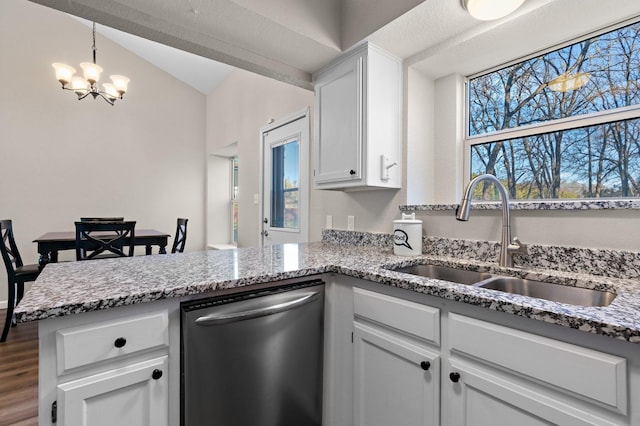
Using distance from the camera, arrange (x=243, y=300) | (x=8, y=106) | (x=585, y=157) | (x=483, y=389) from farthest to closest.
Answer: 1. (x=8, y=106)
2. (x=585, y=157)
3. (x=243, y=300)
4. (x=483, y=389)

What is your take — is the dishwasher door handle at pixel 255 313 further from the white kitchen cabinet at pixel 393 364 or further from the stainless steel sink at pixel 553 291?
the stainless steel sink at pixel 553 291

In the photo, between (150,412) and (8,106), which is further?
(8,106)

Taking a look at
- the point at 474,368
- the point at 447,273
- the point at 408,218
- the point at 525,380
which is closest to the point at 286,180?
the point at 408,218

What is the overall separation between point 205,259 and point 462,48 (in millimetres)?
1767

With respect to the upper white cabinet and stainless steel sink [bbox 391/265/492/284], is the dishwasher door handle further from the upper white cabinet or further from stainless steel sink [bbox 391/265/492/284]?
the upper white cabinet

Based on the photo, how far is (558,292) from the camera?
1.21 metres

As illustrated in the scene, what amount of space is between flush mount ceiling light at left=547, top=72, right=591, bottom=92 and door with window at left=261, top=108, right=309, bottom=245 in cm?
176

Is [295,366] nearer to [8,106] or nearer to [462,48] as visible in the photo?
[462,48]

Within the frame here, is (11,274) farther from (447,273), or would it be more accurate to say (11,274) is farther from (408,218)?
(447,273)

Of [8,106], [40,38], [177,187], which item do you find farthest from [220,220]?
[40,38]

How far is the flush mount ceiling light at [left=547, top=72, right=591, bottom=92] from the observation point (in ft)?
4.95

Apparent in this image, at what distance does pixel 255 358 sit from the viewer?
1168 mm

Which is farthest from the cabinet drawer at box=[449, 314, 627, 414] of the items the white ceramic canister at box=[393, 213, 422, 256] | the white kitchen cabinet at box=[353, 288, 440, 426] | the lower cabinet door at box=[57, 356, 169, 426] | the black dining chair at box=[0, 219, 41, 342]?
the black dining chair at box=[0, 219, 41, 342]

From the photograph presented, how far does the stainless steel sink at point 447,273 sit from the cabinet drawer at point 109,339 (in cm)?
103
